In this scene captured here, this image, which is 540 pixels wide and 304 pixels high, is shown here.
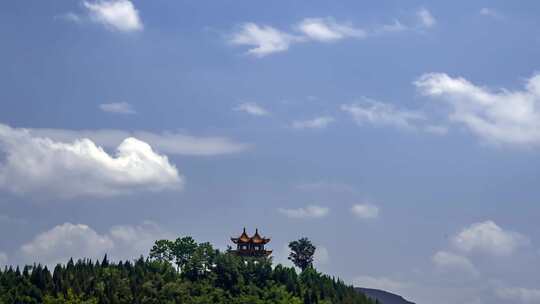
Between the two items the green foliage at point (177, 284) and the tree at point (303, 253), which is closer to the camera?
the green foliage at point (177, 284)

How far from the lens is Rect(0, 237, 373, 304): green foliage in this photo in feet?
350

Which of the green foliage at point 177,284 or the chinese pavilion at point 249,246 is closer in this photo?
the green foliage at point 177,284

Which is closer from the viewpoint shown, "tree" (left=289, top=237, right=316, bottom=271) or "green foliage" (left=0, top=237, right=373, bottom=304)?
"green foliage" (left=0, top=237, right=373, bottom=304)

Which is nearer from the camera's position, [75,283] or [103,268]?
[75,283]

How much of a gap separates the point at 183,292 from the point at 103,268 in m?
13.3

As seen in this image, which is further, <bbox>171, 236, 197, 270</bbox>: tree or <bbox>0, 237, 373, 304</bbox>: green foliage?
<bbox>171, 236, 197, 270</bbox>: tree

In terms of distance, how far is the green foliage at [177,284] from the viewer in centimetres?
10669

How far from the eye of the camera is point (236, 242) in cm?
14412

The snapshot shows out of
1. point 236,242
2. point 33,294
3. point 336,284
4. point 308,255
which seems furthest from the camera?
point 308,255

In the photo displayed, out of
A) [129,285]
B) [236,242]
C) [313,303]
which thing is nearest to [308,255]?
[236,242]

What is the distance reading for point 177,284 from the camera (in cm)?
11306

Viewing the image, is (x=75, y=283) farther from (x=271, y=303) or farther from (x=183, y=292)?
(x=271, y=303)

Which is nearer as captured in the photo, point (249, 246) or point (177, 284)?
point (177, 284)

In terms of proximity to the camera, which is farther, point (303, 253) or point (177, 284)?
point (303, 253)
